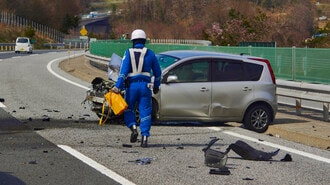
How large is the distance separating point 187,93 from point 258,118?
5.52 feet

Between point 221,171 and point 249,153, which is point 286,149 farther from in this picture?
point 221,171

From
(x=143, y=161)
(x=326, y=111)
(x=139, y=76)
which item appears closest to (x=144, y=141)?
(x=139, y=76)

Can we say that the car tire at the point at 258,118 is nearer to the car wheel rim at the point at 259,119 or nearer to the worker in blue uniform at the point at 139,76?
the car wheel rim at the point at 259,119

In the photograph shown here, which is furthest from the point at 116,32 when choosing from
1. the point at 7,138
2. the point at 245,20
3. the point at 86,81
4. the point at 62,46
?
the point at 7,138

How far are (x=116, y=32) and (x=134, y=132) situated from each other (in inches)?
3311

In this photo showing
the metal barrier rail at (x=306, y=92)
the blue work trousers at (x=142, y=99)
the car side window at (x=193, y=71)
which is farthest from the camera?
the metal barrier rail at (x=306, y=92)

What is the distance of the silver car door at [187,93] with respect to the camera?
14.3 metres

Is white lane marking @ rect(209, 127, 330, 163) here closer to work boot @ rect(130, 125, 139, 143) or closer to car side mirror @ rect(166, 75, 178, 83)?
car side mirror @ rect(166, 75, 178, 83)

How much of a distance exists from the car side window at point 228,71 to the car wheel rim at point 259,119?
77 centimetres

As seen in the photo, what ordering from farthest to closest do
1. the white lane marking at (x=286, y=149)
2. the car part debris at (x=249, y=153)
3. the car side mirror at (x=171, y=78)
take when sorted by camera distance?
the car side mirror at (x=171, y=78), the white lane marking at (x=286, y=149), the car part debris at (x=249, y=153)

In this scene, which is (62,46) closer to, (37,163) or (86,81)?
(86,81)

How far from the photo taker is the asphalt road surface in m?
9.29

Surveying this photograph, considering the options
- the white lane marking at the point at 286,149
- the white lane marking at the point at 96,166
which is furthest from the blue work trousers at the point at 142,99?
the white lane marking at the point at 286,149

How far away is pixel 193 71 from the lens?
14.6 metres
